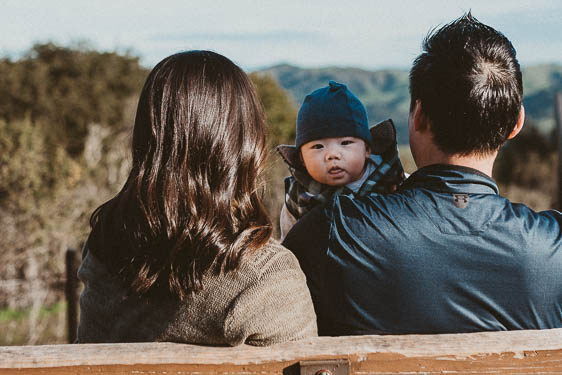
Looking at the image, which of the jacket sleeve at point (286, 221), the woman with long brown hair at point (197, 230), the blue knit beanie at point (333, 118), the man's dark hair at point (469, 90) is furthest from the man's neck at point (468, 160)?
the jacket sleeve at point (286, 221)

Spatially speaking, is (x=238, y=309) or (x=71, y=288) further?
(x=71, y=288)

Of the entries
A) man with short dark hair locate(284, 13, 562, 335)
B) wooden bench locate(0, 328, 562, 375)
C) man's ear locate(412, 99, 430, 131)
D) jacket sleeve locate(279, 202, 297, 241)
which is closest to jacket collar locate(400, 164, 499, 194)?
man with short dark hair locate(284, 13, 562, 335)

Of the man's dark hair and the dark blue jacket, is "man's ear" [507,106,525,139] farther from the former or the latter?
the dark blue jacket

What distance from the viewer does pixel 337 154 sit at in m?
2.29

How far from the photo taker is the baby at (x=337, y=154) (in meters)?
2.31

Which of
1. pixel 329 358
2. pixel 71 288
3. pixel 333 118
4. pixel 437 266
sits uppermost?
pixel 333 118

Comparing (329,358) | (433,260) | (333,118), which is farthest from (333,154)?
(329,358)

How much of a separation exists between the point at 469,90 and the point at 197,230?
2.82 ft

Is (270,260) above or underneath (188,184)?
underneath

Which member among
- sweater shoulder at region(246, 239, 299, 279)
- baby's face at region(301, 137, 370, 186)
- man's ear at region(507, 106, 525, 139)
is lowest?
sweater shoulder at region(246, 239, 299, 279)

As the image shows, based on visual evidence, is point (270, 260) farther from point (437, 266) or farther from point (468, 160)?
point (468, 160)

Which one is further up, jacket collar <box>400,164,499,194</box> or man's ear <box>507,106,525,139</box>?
man's ear <box>507,106,525,139</box>

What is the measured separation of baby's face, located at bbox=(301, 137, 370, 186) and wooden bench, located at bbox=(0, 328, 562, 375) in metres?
1.06

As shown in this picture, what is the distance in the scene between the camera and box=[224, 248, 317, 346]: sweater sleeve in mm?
1355
